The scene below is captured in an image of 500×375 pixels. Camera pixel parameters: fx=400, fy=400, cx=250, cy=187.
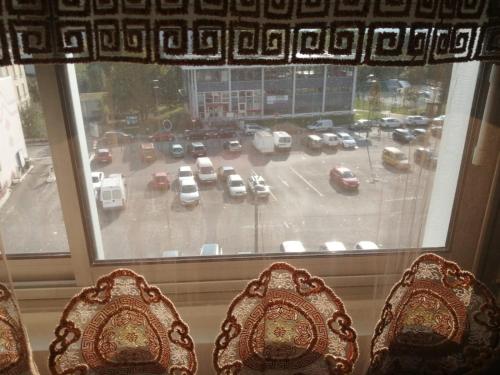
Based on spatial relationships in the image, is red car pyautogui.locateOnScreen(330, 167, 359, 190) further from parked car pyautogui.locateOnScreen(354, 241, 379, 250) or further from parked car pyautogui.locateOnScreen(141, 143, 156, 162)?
parked car pyautogui.locateOnScreen(141, 143, 156, 162)

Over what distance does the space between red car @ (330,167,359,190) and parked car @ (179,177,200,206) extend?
0.24 m

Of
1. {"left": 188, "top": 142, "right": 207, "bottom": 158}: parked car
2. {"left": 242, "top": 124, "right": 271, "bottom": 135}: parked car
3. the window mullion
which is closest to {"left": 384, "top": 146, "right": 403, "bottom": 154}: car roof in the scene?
{"left": 242, "top": 124, "right": 271, "bottom": 135}: parked car

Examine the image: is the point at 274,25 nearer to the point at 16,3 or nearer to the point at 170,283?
the point at 16,3

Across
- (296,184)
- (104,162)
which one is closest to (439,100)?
(296,184)

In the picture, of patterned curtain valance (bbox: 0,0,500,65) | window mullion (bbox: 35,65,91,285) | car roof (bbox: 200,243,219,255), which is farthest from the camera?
car roof (bbox: 200,243,219,255)

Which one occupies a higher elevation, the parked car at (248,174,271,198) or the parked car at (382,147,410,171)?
the parked car at (382,147,410,171)

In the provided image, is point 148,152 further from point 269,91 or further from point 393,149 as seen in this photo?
point 393,149

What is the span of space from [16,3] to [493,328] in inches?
36.4

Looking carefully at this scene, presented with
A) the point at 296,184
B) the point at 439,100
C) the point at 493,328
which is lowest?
the point at 493,328

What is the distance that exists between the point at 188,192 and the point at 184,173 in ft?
0.12

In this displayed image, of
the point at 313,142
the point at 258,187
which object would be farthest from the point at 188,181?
the point at 313,142

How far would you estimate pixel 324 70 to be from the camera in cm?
65

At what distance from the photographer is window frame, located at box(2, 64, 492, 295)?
0.66 metres

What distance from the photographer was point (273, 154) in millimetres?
697
